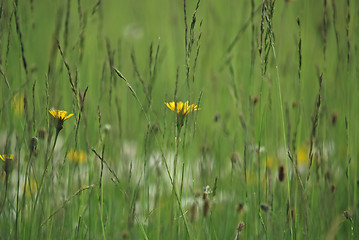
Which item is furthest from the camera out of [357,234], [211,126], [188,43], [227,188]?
[211,126]

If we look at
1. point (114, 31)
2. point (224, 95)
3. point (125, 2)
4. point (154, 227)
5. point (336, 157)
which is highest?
point (125, 2)

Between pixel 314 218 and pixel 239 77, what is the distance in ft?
2.78

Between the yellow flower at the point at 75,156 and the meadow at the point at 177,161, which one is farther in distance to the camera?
the yellow flower at the point at 75,156

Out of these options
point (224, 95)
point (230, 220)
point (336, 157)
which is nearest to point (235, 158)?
point (230, 220)

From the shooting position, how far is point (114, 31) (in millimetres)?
4426

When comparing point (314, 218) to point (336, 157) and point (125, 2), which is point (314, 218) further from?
point (125, 2)

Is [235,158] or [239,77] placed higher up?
[239,77]

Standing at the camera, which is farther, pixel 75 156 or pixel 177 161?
pixel 75 156

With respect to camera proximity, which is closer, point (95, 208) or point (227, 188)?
point (95, 208)

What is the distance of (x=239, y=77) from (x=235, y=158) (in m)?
0.77

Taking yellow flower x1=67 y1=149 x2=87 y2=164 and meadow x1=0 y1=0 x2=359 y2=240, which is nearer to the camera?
meadow x1=0 y1=0 x2=359 y2=240

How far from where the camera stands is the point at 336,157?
1.76 metres

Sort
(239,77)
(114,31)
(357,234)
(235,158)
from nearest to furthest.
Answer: (357,234) < (235,158) < (239,77) < (114,31)

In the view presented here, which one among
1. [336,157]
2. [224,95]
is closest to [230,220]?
[336,157]
